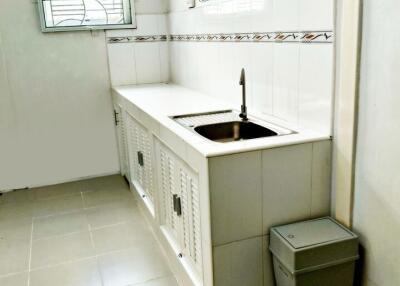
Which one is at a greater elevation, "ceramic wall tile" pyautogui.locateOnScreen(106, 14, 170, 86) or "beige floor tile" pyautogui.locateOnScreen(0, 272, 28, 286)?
"ceramic wall tile" pyautogui.locateOnScreen(106, 14, 170, 86)

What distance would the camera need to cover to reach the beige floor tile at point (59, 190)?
361cm

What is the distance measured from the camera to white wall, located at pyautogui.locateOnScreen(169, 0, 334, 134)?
5.81 ft

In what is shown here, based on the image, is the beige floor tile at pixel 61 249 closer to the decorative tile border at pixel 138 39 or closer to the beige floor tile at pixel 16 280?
the beige floor tile at pixel 16 280

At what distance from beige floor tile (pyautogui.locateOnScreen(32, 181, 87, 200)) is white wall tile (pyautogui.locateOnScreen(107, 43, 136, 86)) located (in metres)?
1.00

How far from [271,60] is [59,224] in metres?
1.95

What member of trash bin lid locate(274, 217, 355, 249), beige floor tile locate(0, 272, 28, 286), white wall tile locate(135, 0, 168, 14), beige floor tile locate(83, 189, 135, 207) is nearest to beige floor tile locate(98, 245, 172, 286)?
beige floor tile locate(0, 272, 28, 286)

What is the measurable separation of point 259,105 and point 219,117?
0.24 m

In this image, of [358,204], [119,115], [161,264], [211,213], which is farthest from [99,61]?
[358,204]

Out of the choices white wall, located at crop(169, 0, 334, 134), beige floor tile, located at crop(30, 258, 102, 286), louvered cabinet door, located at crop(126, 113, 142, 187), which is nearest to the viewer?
white wall, located at crop(169, 0, 334, 134)

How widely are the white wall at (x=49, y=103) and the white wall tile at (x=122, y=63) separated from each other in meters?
0.07

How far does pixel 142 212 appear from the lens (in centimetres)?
312

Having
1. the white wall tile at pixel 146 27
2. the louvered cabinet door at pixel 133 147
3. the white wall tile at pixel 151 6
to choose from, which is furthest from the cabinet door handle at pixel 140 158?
the white wall tile at pixel 151 6

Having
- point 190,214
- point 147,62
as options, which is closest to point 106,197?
point 147,62

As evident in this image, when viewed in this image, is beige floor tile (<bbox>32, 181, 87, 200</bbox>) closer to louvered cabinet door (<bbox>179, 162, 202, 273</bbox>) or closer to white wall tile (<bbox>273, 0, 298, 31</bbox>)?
louvered cabinet door (<bbox>179, 162, 202, 273</bbox>)
